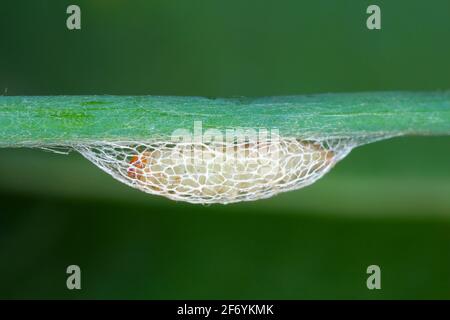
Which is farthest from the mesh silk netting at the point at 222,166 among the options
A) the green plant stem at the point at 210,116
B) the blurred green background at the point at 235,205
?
the blurred green background at the point at 235,205

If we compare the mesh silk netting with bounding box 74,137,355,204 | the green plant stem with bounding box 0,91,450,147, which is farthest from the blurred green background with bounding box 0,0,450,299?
the green plant stem with bounding box 0,91,450,147

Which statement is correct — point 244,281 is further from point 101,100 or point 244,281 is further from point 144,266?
point 101,100

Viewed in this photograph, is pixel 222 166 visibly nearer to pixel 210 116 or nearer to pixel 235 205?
pixel 210 116

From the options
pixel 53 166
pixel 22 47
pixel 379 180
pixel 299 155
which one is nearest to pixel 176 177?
pixel 299 155

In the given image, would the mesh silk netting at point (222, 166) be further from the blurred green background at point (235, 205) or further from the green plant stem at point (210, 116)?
the blurred green background at point (235, 205)

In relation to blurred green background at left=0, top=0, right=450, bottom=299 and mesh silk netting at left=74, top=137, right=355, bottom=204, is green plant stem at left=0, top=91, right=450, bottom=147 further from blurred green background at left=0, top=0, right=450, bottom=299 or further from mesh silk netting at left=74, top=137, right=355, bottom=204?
blurred green background at left=0, top=0, right=450, bottom=299
